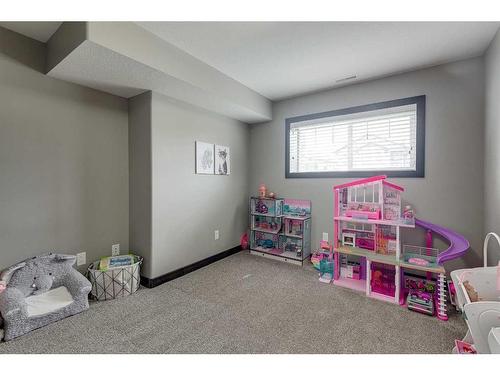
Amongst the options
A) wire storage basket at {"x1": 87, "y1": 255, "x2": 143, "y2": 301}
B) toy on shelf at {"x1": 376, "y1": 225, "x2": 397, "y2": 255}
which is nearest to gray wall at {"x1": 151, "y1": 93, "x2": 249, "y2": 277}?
wire storage basket at {"x1": 87, "y1": 255, "x2": 143, "y2": 301}

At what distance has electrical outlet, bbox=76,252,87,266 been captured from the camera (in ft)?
6.97

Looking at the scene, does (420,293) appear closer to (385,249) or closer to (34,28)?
(385,249)

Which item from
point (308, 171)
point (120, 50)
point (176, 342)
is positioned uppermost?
point (120, 50)

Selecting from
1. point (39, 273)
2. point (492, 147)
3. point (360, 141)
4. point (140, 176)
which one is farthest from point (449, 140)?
point (39, 273)

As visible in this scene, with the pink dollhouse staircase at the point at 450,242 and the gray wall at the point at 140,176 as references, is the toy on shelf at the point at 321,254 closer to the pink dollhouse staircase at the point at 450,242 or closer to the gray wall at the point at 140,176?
the pink dollhouse staircase at the point at 450,242

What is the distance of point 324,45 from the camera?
192 cm

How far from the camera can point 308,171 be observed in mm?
3096

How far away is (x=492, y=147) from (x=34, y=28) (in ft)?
12.4

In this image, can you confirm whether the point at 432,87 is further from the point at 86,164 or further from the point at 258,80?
the point at 86,164

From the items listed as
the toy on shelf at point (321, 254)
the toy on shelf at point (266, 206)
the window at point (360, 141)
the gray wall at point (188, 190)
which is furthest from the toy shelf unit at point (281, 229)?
the window at point (360, 141)

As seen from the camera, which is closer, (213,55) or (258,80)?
(213,55)

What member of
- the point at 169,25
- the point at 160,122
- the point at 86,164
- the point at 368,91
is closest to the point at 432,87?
the point at 368,91
